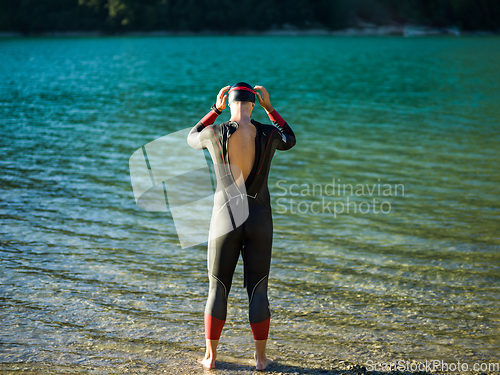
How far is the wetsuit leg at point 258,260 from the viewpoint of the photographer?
5.16m

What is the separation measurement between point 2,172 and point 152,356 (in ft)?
35.3

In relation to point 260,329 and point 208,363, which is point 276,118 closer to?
point 260,329

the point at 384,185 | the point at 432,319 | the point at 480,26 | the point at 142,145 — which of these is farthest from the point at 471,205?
the point at 480,26

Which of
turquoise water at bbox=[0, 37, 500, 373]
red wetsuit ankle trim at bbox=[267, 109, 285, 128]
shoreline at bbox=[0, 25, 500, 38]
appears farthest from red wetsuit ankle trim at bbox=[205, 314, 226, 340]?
shoreline at bbox=[0, 25, 500, 38]

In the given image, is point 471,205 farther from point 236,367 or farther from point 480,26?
point 480,26

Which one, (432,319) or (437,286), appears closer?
(432,319)

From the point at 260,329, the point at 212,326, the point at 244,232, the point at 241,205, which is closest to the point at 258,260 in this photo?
the point at 244,232

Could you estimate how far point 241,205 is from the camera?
520 cm

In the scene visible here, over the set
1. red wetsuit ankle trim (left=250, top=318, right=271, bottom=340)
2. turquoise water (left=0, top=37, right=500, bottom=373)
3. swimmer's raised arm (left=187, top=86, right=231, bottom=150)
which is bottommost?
turquoise water (left=0, top=37, right=500, bottom=373)

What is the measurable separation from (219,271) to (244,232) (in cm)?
49

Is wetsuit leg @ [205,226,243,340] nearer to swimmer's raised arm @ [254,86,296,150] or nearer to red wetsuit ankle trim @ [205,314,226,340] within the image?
red wetsuit ankle trim @ [205,314,226,340]

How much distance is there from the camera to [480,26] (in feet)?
597

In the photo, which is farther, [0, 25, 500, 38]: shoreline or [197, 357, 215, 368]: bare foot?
[0, 25, 500, 38]: shoreline

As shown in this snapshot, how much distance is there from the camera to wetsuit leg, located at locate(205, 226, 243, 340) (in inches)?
204
